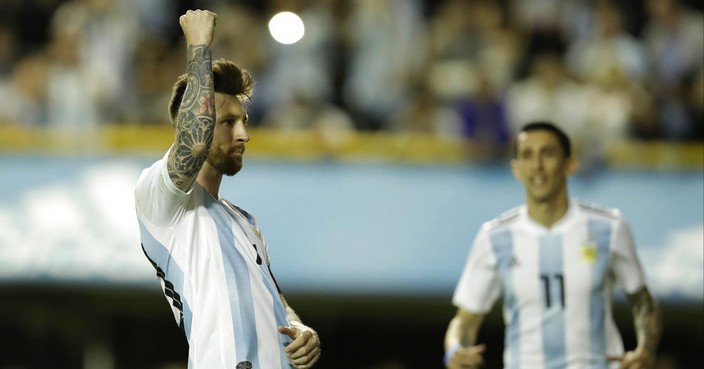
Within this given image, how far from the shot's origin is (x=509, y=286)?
20.5 ft

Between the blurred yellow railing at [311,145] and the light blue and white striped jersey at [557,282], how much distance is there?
3482 millimetres

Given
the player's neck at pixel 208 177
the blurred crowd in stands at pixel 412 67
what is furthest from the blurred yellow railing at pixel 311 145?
the player's neck at pixel 208 177

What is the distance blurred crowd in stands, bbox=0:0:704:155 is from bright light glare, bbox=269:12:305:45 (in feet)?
0.26

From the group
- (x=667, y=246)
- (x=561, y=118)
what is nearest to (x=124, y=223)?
(x=561, y=118)

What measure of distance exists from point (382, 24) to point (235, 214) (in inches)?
257

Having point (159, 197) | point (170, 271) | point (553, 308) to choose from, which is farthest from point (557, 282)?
point (159, 197)

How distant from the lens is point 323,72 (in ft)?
35.4

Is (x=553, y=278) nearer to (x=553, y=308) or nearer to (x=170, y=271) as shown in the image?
(x=553, y=308)

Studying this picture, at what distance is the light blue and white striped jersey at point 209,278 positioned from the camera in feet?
14.1

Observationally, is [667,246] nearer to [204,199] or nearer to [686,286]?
[686,286]

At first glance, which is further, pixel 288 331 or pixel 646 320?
pixel 646 320

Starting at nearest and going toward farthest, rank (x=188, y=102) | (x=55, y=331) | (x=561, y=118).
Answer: (x=188, y=102) → (x=561, y=118) → (x=55, y=331)

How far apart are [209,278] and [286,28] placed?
7.09 metres

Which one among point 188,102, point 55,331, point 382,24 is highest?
point 382,24
